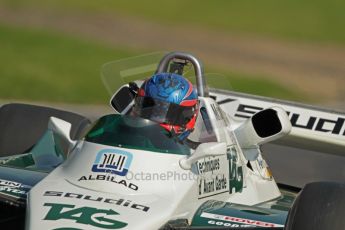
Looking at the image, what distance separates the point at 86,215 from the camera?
19.4 ft

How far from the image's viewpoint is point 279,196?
812cm

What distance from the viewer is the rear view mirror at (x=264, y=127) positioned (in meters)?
7.49

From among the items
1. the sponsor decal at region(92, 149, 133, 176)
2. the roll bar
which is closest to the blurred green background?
the roll bar

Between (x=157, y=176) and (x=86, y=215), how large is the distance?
696 millimetres

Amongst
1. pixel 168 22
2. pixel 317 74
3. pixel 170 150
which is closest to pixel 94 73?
pixel 317 74

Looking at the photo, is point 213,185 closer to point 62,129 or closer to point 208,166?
point 208,166

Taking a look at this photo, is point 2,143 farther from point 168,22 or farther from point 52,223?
point 168,22

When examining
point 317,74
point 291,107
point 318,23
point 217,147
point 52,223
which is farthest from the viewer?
point 318,23

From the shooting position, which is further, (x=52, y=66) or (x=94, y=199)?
(x=52, y=66)

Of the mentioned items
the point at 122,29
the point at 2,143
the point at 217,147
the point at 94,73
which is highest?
the point at 122,29

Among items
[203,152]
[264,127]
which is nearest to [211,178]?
[203,152]

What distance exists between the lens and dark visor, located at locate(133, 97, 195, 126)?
22.8 ft

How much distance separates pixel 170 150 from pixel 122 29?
20280mm

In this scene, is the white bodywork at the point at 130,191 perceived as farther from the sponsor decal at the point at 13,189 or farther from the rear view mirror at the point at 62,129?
the rear view mirror at the point at 62,129
